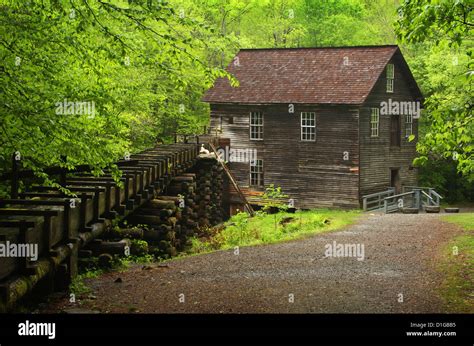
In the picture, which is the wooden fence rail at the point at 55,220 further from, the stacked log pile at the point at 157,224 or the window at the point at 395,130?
the window at the point at 395,130

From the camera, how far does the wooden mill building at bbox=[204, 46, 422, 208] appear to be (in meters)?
34.3

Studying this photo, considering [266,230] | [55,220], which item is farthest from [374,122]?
[55,220]

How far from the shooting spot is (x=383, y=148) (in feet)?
121

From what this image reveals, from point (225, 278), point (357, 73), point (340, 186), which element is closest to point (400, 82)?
point (357, 73)

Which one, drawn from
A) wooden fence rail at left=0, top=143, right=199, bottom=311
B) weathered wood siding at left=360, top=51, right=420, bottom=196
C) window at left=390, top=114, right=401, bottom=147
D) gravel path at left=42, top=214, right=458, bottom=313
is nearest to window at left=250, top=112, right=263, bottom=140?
weathered wood siding at left=360, top=51, right=420, bottom=196

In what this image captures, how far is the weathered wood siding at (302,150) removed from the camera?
34250 millimetres

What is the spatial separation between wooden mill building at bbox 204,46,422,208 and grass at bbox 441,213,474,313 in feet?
49.0

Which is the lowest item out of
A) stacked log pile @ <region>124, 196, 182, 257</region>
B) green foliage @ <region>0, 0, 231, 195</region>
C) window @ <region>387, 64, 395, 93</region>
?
stacked log pile @ <region>124, 196, 182, 257</region>

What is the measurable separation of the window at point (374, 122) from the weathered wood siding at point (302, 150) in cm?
186

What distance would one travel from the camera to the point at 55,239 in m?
10.3

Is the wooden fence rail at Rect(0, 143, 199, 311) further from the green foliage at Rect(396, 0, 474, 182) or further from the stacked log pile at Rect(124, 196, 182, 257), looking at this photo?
the green foliage at Rect(396, 0, 474, 182)

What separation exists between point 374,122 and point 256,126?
6.96 m

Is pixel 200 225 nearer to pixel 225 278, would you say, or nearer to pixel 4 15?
pixel 225 278
